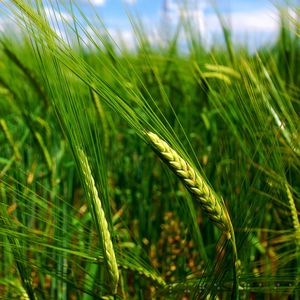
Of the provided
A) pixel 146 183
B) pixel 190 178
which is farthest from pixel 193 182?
pixel 146 183

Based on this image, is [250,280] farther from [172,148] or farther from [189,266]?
[189,266]

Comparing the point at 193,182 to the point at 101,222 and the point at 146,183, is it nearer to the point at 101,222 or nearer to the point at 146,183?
the point at 101,222

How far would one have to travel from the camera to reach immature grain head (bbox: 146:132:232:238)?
514 millimetres

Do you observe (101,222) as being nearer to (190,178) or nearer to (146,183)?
(190,178)

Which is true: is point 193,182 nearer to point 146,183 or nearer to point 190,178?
point 190,178

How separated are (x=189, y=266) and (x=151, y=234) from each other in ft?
0.42

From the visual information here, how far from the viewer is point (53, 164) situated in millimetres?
1128

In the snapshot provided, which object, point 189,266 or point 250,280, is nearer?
point 250,280

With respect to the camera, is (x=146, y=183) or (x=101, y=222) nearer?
(x=101, y=222)

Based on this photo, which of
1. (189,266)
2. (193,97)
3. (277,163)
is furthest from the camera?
(193,97)

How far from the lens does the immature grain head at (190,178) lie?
514 millimetres

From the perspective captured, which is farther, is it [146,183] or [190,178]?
[146,183]

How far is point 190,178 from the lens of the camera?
1.71ft

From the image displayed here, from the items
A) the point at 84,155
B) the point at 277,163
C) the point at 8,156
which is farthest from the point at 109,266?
the point at 8,156
